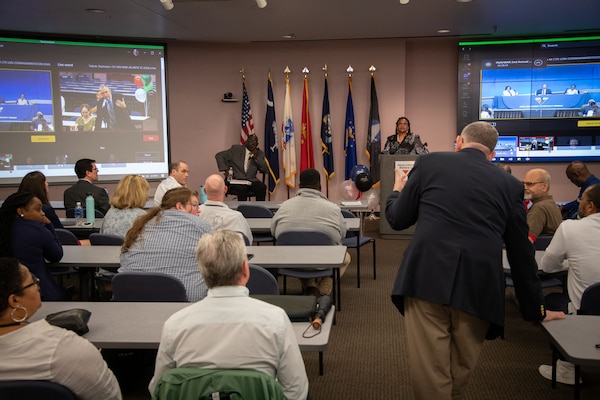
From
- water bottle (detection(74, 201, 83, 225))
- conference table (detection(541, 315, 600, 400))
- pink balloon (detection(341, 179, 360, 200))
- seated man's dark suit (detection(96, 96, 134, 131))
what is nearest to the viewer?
conference table (detection(541, 315, 600, 400))

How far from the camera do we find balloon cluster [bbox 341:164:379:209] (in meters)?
9.74

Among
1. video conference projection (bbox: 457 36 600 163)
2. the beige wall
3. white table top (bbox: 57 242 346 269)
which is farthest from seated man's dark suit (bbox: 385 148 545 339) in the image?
the beige wall

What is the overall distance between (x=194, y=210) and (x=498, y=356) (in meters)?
2.32

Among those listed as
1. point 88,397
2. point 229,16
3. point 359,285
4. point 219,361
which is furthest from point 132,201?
point 229,16

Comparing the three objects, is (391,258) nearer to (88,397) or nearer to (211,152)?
(211,152)

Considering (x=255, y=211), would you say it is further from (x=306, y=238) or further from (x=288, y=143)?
(x=288, y=143)

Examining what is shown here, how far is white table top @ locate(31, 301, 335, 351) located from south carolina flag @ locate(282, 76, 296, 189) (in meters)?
7.59

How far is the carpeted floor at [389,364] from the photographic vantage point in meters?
3.46

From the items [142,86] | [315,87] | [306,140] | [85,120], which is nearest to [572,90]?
[315,87]

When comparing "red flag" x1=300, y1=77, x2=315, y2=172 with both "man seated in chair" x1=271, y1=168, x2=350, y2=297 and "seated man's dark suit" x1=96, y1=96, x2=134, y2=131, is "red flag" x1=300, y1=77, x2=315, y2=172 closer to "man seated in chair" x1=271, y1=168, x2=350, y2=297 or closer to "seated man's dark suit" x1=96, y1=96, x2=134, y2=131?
"seated man's dark suit" x1=96, y1=96, x2=134, y2=131

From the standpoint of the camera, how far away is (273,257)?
3.89 m

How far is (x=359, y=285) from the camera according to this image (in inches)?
228

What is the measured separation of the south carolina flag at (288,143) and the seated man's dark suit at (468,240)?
793 cm

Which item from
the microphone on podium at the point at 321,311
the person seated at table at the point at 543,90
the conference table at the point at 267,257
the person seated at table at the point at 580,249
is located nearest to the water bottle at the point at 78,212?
the conference table at the point at 267,257
